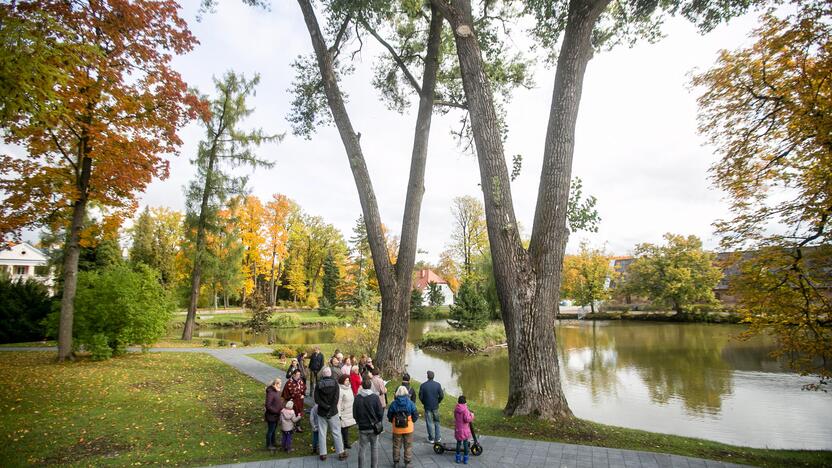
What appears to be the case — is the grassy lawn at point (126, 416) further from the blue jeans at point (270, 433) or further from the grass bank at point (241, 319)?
the grass bank at point (241, 319)

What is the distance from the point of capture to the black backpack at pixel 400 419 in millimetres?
5871

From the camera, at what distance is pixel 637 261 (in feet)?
133

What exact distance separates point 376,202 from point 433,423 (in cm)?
559

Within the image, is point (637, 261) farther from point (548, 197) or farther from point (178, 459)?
point (178, 459)

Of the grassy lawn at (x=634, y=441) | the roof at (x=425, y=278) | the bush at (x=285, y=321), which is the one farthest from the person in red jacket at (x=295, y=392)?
the roof at (x=425, y=278)

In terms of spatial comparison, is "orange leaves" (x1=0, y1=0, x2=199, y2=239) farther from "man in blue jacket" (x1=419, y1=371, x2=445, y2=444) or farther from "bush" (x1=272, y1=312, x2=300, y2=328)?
"bush" (x1=272, y1=312, x2=300, y2=328)

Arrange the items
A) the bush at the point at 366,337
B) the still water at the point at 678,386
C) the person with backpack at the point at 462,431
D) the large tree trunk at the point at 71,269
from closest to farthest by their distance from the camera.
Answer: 1. the person with backpack at the point at 462,431
2. the still water at the point at 678,386
3. the large tree trunk at the point at 71,269
4. the bush at the point at 366,337

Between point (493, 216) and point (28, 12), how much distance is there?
7.62m

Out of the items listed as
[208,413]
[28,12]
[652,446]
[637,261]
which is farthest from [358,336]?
[637,261]

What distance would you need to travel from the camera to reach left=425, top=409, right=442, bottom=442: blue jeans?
6.87 m

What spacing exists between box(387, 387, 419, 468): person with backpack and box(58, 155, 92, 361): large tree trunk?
11.8 meters

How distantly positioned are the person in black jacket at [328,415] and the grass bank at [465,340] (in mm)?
17900

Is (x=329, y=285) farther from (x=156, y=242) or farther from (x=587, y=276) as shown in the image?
(x=587, y=276)

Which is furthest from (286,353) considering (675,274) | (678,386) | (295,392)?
(675,274)
